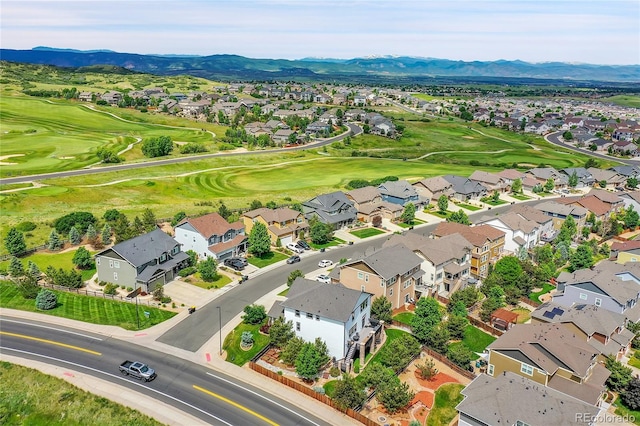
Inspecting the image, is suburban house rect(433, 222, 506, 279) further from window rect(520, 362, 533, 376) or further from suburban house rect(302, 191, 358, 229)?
window rect(520, 362, 533, 376)

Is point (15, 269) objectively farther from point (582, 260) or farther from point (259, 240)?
point (582, 260)

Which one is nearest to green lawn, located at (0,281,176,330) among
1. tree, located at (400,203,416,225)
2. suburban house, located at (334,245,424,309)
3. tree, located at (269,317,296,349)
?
tree, located at (269,317,296,349)

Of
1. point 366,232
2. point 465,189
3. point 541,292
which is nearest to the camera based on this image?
point 541,292

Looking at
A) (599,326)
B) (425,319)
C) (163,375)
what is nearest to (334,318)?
(425,319)

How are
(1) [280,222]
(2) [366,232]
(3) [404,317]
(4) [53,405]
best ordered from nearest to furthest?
(4) [53,405]
(3) [404,317]
(1) [280,222]
(2) [366,232]

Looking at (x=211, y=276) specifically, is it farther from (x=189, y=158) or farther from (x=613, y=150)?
(x=613, y=150)

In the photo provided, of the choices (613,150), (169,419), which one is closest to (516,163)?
(613,150)
